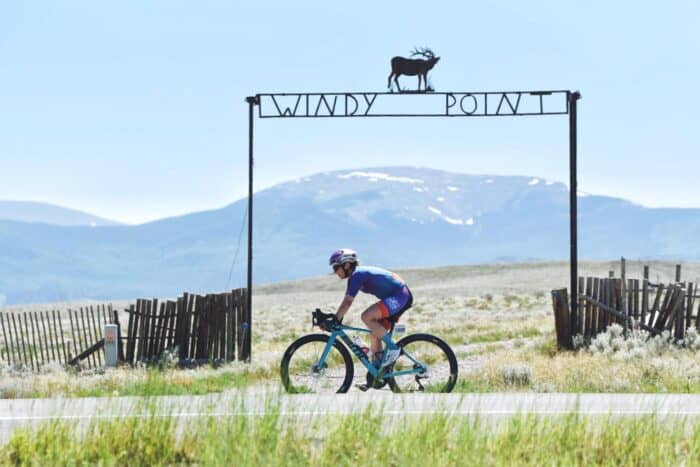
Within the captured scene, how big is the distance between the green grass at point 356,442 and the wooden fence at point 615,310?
12.3m

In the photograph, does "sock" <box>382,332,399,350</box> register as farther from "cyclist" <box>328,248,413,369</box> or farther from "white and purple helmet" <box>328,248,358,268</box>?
"white and purple helmet" <box>328,248,358,268</box>

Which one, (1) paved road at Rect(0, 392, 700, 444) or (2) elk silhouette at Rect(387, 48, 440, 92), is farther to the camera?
(2) elk silhouette at Rect(387, 48, 440, 92)

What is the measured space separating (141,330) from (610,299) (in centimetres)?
907

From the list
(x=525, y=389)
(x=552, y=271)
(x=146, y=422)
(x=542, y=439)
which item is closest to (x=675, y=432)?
(x=542, y=439)

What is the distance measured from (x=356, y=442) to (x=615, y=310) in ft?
45.7

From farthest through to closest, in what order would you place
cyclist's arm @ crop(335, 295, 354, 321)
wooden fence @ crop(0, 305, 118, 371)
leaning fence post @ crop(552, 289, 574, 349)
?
wooden fence @ crop(0, 305, 118, 371), leaning fence post @ crop(552, 289, 574, 349), cyclist's arm @ crop(335, 295, 354, 321)

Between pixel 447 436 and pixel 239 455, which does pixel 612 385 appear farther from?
pixel 239 455

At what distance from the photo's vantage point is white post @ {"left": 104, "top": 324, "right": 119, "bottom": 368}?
22797 millimetres

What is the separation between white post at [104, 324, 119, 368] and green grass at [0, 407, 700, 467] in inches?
518

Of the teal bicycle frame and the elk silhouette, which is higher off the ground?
the elk silhouette

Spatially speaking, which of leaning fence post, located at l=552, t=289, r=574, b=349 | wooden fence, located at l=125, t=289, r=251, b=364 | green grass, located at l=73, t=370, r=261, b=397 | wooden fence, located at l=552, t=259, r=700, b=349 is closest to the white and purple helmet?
green grass, located at l=73, t=370, r=261, b=397

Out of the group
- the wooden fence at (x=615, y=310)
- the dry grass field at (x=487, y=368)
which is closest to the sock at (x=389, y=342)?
the dry grass field at (x=487, y=368)

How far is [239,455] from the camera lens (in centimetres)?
860

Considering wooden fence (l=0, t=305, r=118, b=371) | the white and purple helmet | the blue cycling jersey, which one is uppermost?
the white and purple helmet
